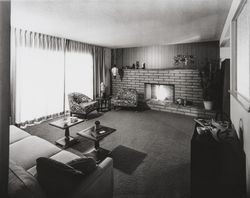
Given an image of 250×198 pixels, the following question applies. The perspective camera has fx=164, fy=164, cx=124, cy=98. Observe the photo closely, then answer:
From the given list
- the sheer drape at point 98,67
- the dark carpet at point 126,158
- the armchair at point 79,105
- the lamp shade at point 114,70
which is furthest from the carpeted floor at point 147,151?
the lamp shade at point 114,70

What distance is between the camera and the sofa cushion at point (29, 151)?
72.9 inches

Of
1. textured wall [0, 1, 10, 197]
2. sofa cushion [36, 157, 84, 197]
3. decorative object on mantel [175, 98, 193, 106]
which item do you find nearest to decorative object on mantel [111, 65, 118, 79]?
decorative object on mantel [175, 98, 193, 106]

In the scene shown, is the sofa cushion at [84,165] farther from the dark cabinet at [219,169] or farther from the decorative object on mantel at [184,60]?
the decorative object on mantel at [184,60]

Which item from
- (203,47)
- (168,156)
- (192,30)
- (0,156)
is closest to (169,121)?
(168,156)

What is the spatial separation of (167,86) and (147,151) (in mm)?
3568

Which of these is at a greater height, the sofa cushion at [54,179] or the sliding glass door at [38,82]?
the sliding glass door at [38,82]

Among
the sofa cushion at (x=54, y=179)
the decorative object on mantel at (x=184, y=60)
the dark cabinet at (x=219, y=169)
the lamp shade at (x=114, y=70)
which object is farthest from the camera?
the lamp shade at (x=114, y=70)

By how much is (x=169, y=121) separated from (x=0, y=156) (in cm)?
412

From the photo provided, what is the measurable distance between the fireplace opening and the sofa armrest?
14.5 ft

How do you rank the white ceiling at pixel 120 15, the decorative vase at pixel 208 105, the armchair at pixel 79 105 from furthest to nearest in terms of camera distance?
the decorative vase at pixel 208 105
the armchair at pixel 79 105
the white ceiling at pixel 120 15

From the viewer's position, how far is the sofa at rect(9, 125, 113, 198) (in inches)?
42.1

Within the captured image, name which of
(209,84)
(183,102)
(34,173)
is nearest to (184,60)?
(209,84)

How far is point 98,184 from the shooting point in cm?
144

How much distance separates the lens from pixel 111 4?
7.61ft
